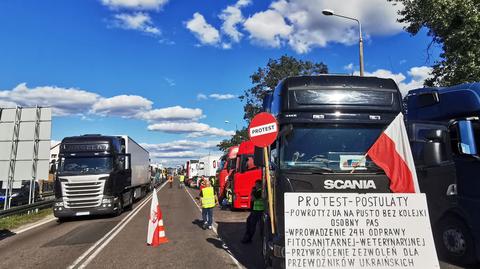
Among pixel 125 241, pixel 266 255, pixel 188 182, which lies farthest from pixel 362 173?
pixel 188 182

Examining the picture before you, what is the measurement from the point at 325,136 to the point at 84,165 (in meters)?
13.6

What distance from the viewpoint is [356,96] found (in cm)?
683

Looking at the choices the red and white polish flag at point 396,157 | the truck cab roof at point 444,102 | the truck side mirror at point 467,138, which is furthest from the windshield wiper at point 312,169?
the truck cab roof at point 444,102

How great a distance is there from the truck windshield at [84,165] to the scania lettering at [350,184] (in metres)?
13.4

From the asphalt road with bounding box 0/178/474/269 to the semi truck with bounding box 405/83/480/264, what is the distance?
0.62 metres

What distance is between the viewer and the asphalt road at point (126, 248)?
28.2 ft

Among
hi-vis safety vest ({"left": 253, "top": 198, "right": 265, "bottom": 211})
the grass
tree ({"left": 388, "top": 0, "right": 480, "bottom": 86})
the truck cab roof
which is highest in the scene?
tree ({"left": 388, "top": 0, "right": 480, "bottom": 86})

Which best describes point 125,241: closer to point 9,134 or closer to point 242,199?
point 242,199

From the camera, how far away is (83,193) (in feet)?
55.9

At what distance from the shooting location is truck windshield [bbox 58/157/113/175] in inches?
687

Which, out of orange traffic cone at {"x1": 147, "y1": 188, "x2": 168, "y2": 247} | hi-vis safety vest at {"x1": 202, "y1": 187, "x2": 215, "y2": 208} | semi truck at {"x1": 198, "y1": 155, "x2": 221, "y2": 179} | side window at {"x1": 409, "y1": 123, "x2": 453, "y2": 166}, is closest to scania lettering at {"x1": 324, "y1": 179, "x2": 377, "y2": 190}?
side window at {"x1": 409, "y1": 123, "x2": 453, "y2": 166}

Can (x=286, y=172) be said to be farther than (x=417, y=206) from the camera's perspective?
Yes

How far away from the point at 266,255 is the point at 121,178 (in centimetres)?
1339

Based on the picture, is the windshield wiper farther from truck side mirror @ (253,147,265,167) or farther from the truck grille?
the truck grille
